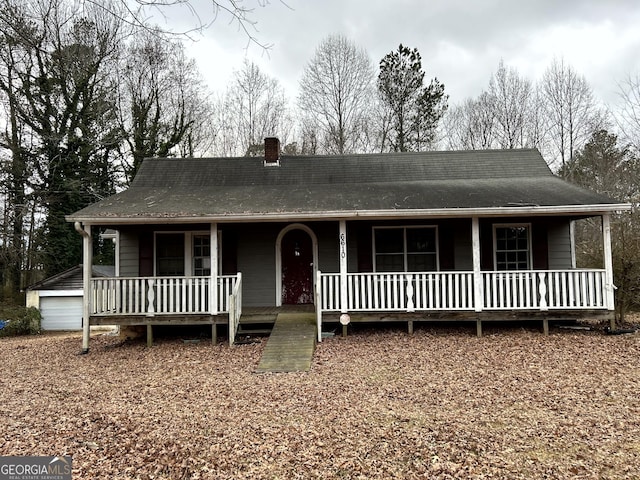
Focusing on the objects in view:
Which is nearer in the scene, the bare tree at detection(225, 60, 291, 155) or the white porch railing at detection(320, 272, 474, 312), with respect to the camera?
the white porch railing at detection(320, 272, 474, 312)

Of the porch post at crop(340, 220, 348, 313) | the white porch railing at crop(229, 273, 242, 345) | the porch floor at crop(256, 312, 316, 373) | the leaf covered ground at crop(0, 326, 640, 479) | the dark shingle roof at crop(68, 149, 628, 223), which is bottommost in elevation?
the leaf covered ground at crop(0, 326, 640, 479)

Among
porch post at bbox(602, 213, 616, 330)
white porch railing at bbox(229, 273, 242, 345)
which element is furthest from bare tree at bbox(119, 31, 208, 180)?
porch post at bbox(602, 213, 616, 330)

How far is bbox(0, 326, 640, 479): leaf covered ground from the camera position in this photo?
3802 mm

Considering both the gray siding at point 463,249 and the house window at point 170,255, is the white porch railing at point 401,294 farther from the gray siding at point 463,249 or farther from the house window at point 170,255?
the house window at point 170,255

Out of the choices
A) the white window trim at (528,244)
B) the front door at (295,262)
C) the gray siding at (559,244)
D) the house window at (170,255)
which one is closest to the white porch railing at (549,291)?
the white window trim at (528,244)

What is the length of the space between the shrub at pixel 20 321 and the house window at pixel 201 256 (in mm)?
11126

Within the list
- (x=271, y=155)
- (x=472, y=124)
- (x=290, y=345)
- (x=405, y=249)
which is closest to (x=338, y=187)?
(x=405, y=249)

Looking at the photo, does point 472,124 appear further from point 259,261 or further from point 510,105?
point 259,261

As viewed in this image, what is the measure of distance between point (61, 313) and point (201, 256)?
37.7 ft

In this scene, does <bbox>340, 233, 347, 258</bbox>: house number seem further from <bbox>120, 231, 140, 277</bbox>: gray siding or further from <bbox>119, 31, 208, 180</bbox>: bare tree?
<bbox>119, 31, 208, 180</bbox>: bare tree

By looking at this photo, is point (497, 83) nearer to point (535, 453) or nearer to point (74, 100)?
point (74, 100)

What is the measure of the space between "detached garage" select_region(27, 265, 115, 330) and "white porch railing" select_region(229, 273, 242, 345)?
1068 centimetres

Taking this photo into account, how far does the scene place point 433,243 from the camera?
10.4 metres

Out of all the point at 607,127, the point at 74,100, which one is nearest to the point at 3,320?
the point at 74,100
